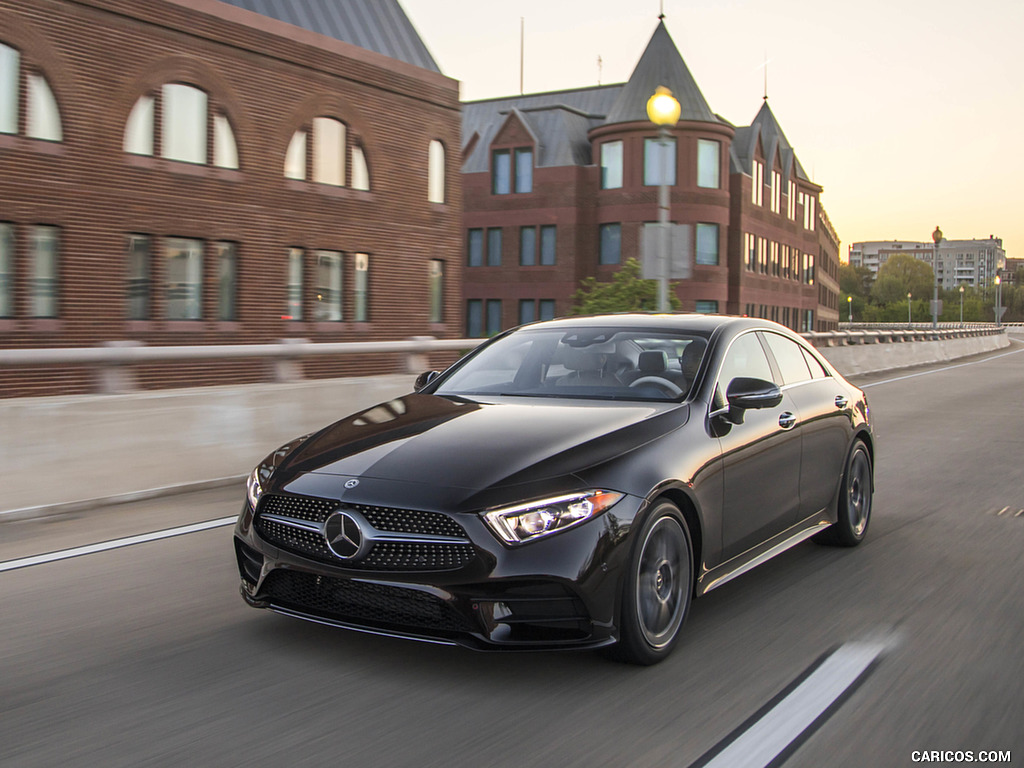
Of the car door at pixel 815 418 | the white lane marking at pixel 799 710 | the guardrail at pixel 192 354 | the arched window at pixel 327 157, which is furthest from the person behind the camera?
the arched window at pixel 327 157

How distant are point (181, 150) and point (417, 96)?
833 cm

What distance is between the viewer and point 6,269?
69.8ft

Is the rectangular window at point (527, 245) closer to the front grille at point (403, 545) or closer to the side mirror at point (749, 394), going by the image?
the side mirror at point (749, 394)

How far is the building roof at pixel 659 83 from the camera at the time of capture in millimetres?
45438

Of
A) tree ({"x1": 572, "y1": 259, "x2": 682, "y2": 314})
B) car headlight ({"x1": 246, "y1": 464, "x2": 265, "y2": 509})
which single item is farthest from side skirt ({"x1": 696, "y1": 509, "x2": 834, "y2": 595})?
tree ({"x1": 572, "y1": 259, "x2": 682, "y2": 314})

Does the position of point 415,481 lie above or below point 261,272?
below

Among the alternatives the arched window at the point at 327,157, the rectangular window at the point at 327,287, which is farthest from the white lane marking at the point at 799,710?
the rectangular window at the point at 327,287

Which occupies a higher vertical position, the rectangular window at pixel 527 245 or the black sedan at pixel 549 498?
the rectangular window at pixel 527 245

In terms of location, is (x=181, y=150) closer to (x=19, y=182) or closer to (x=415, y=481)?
(x=19, y=182)

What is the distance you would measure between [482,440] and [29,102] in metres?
19.8

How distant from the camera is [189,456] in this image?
8805 millimetres

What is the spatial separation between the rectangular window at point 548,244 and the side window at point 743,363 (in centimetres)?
4170

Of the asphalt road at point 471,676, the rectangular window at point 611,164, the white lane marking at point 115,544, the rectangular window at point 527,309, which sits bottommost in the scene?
the asphalt road at point 471,676

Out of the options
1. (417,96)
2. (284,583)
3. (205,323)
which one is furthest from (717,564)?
(417,96)
